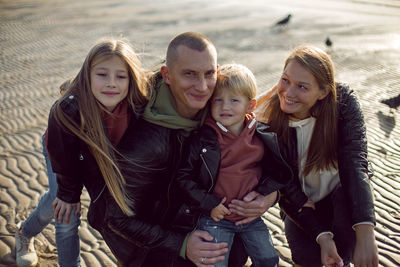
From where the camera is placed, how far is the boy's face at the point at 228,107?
2.61 meters

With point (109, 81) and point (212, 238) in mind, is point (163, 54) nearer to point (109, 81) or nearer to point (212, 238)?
point (109, 81)

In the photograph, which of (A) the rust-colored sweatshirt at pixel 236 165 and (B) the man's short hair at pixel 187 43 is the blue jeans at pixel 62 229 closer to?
(A) the rust-colored sweatshirt at pixel 236 165

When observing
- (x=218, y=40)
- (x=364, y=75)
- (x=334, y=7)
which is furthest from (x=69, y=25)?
(x=334, y=7)

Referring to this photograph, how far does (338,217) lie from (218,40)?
11.4 m

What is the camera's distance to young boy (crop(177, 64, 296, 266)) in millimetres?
2492

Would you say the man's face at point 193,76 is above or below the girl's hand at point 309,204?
above

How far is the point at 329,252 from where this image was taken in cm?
258

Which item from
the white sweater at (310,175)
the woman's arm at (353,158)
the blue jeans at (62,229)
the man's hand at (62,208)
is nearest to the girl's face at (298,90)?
the white sweater at (310,175)

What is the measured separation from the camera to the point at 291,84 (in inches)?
109

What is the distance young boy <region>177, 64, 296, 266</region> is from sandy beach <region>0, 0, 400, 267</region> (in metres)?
0.83

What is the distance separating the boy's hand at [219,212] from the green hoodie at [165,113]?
59 cm

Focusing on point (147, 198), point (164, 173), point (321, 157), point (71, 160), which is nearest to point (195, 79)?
point (164, 173)

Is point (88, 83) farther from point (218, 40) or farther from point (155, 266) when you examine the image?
point (218, 40)

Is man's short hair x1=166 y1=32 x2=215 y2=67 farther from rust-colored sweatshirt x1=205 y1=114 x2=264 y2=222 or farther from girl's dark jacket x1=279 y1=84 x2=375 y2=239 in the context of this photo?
girl's dark jacket x1=279 y1=84 x2=375 y2=239
